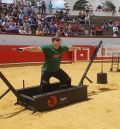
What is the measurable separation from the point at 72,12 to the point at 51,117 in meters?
21.4

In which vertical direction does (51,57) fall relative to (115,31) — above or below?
below

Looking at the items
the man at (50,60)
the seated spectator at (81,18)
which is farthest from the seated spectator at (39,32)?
the man at (50,60)

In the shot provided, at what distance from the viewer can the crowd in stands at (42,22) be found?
851 inches

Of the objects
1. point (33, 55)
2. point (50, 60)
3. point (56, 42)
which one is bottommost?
point (33, 55)

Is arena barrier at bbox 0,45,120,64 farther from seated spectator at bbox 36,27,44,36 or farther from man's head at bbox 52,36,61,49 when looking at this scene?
man's head at bbox 52,36,61,49

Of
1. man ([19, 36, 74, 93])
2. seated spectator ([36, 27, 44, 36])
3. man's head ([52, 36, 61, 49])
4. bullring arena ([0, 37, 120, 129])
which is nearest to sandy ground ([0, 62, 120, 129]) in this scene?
bullring arena ([0, 37, 120, 129])

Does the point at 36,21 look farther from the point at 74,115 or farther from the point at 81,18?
the point at 74,115

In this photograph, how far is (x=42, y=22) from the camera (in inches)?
921

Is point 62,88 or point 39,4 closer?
point 62,88

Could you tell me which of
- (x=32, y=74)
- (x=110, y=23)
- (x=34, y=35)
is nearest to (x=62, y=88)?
(x=32, y=74)

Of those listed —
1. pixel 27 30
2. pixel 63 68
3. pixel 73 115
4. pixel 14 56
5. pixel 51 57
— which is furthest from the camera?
pixel 27 30

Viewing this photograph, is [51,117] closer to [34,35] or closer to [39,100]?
[39,100]

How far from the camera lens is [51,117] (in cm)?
830

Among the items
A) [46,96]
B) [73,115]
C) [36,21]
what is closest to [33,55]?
[36,21]
